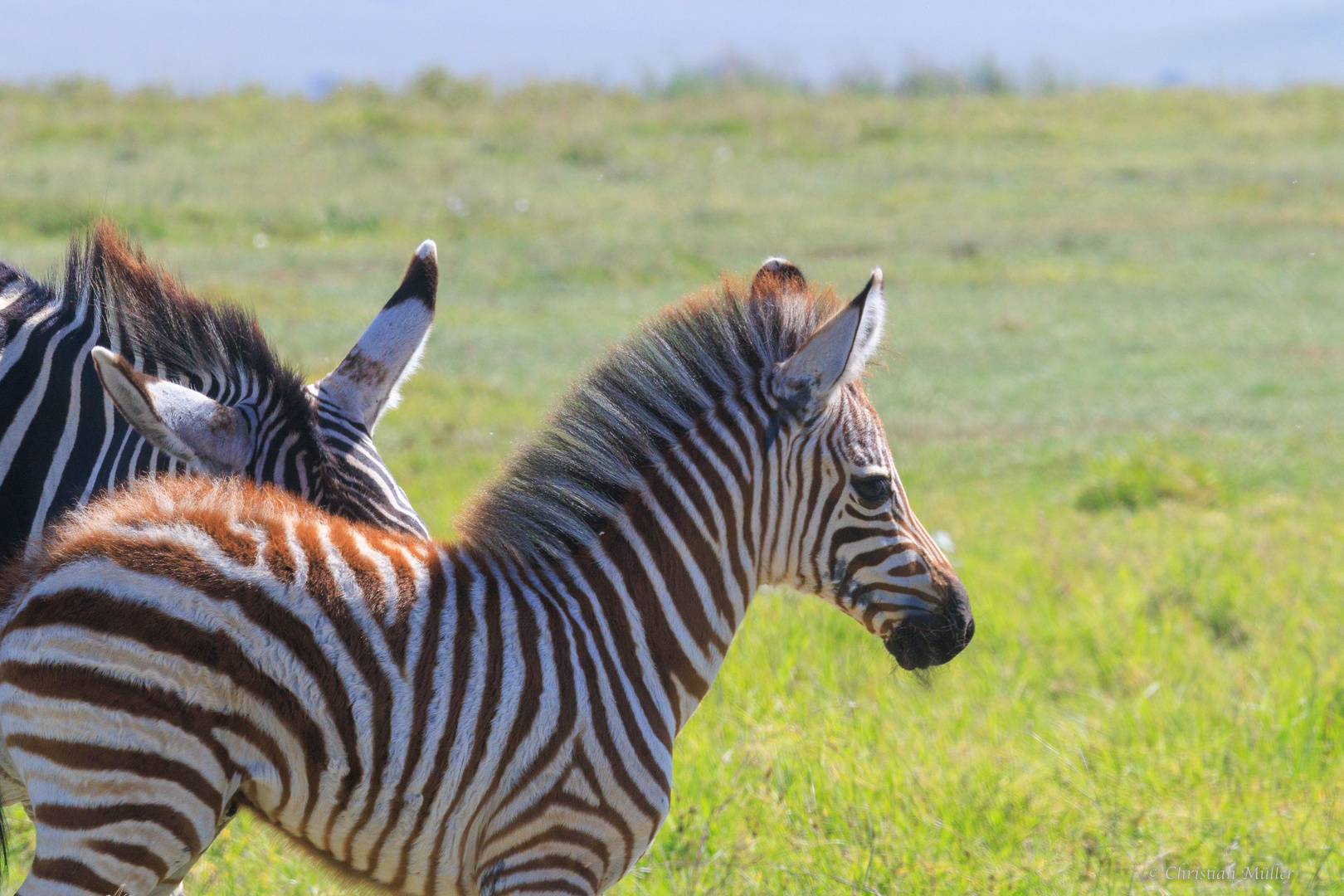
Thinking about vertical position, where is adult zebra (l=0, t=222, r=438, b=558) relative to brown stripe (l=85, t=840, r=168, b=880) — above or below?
above

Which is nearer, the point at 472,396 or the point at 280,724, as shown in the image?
→ the point at 280,724

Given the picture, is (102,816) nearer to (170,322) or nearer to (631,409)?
(631,409)

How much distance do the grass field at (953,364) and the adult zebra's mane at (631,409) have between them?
173 millimetres

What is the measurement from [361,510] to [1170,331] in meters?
12.8

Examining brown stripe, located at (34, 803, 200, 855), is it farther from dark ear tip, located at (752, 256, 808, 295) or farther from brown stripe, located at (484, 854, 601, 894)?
dark ear tip, located at (752, 256, 808, 295)

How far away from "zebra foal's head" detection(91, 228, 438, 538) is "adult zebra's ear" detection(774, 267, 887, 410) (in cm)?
103

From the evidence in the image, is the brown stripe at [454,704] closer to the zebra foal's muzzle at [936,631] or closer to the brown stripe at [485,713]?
the brown stripe at [485,713]

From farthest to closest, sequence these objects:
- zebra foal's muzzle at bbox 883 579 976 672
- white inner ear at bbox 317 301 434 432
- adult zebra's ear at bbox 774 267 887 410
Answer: white inner ear at bbox 317 301 434 432
zebra foal's muzzle at bbox 883 579 976 672
adult zebra's ear at bbox 774 267 887 410

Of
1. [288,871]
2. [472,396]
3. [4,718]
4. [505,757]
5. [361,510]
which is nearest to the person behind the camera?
[4,718]

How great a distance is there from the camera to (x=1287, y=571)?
6.88 m

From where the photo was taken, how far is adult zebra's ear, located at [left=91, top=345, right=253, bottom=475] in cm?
265

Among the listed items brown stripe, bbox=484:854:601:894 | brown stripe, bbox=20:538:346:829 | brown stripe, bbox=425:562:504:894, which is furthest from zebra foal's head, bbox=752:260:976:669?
brown stripe, bbox=20:538:346:829

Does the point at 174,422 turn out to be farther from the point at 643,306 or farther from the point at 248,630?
the point at 643,306

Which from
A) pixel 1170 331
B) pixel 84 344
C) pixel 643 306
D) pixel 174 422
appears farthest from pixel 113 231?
pixel 1170 331
